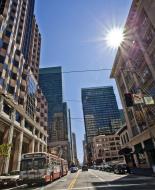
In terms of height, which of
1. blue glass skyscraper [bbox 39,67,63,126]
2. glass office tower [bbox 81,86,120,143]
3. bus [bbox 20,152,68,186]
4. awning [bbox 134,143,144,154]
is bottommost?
bus [bbox 20,152,68,186]

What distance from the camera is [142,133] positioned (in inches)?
1249

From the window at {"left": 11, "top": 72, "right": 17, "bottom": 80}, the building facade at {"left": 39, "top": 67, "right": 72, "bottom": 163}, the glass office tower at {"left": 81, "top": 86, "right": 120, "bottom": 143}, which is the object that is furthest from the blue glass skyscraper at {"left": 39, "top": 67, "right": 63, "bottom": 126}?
the window at {"left": 11, "top": 72, "right": 17, "bottom": 80}

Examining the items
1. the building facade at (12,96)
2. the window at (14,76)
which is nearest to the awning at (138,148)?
the building facade at (12,96)

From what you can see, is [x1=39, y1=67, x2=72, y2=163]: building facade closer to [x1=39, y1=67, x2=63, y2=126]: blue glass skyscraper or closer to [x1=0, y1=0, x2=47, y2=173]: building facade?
[x1=39, y1=67, x2=63, y2=126]: blue glass skyscraper

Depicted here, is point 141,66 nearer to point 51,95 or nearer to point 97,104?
point 97,104

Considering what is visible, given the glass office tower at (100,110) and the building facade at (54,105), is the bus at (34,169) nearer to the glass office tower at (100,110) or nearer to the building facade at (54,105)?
the glass office tower at (100,110)

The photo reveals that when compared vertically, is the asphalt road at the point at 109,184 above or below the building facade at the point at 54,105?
below

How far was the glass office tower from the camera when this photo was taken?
157m

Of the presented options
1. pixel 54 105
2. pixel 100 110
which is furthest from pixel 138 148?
pixel 54 105

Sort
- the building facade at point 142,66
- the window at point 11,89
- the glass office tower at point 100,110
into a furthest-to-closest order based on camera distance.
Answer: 1. the glass office tower at point 100,110
2. the window at point 11,89
3. the building facade at point 142,66

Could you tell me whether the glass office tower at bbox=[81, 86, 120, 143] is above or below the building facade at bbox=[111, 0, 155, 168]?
above

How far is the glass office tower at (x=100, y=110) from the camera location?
515ft

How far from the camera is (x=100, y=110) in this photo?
16425 cm

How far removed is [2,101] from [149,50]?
83.3ft
